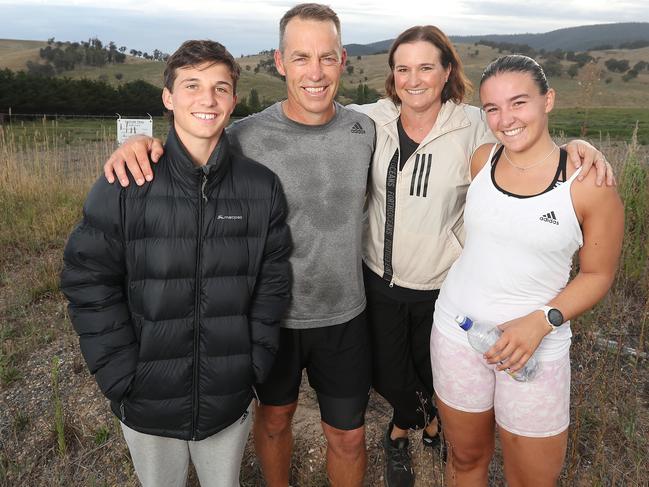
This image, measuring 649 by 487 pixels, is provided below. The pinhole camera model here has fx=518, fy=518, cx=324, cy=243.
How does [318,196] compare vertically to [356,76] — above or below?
below

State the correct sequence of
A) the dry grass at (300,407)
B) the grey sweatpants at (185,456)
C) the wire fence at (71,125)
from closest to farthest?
the grey sweatpants at (185,456) < the dry grass at (300,407) < the wire fence at (71,125)

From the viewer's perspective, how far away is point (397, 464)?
299cm

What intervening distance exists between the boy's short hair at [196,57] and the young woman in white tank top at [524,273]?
41.0 inches

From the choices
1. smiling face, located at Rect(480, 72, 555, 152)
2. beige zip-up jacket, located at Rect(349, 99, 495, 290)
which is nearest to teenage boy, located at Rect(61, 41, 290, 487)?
beige zip-up jacket, located at Rect(349, 99, 495, 290)

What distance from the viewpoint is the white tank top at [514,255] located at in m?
1.88

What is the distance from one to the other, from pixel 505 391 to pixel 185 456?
136cm

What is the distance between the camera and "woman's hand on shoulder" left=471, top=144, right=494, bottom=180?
230cm

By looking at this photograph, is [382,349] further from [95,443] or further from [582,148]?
[95,443]

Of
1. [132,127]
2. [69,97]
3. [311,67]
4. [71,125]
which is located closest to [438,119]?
[311,67]

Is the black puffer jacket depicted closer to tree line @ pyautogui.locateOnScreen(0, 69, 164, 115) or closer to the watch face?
the watch face

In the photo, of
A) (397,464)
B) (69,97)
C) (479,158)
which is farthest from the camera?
(69,97)

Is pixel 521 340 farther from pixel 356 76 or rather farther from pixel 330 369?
pixel 356 76

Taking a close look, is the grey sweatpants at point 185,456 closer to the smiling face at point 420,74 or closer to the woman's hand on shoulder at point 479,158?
the woman's hand on shoulder at point 479,158

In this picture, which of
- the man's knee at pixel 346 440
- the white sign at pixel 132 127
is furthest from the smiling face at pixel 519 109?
the white sign at pixel 132 127
